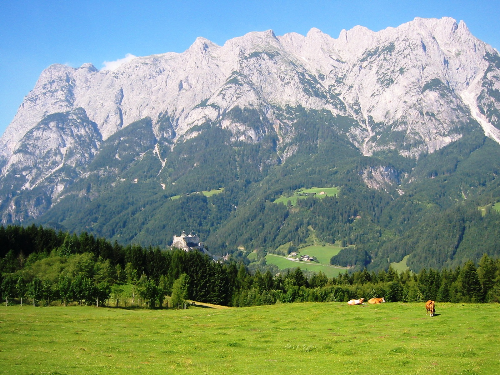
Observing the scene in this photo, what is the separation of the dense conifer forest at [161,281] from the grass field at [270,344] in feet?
114

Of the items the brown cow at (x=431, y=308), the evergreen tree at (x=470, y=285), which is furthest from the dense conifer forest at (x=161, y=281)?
→ the brown cow at (x=431, y=308)

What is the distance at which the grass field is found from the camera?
114 ft

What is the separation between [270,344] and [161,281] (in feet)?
259

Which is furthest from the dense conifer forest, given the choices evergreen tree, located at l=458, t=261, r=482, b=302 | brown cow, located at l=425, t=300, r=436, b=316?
brown cow, located at l=425, t=300, r=436, b=316

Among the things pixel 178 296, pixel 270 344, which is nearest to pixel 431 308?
pixel 270 344

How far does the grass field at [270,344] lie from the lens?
34.7 meters

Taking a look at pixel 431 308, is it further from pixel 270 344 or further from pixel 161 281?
pixel 161 281

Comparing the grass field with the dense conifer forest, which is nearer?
the grass field

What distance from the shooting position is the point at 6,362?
35594mm

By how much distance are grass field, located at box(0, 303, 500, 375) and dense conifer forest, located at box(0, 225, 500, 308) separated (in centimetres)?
3475

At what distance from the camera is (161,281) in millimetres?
119125

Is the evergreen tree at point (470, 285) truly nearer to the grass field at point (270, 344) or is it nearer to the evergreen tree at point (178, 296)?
the grass field at point (270, 344)

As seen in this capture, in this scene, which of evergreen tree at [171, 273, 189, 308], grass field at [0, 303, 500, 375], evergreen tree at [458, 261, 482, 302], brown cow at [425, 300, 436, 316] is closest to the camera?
grass field at [0, 303, 500, 375]

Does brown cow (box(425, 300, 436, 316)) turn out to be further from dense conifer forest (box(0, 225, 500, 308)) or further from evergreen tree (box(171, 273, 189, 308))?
evergreen tree (box(171, 273, 189, 308))
